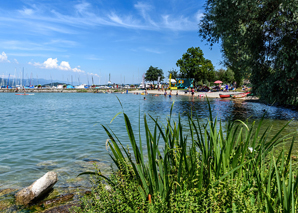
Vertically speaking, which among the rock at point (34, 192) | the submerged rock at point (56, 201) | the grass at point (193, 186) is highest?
the grass at point (193, 186)

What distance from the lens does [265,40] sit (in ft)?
47.5

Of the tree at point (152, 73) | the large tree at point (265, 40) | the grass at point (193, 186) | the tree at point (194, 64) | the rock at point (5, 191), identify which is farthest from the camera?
the tree at point (152, 73)

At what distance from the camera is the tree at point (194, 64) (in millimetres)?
72625

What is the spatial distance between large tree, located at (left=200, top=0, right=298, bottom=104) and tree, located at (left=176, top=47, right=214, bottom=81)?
2288 inches

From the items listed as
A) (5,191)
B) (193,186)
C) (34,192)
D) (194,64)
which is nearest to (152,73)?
(194,64)

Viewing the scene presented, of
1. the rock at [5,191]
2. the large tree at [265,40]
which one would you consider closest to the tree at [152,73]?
the large tree at [265,40]

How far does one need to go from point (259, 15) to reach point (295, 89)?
5.09 meters

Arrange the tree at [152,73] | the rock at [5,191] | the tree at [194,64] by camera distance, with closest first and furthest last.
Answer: the rock at [5,191]
the tree at [194,64]
the tree at [152,73]

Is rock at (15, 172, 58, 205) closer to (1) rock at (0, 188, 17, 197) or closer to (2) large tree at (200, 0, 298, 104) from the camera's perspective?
(1) rock at (0, 188, 17, 197)

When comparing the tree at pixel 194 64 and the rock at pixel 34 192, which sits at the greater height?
the tree at pixel 194 64

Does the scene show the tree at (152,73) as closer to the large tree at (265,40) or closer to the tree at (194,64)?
the tree at (194,64)

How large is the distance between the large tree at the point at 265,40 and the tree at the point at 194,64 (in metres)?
58.1

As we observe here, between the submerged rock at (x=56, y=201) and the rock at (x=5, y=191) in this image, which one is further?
the rock at (x=5, y=191)

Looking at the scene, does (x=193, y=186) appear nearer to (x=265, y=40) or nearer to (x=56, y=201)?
(x=56, y=201)
